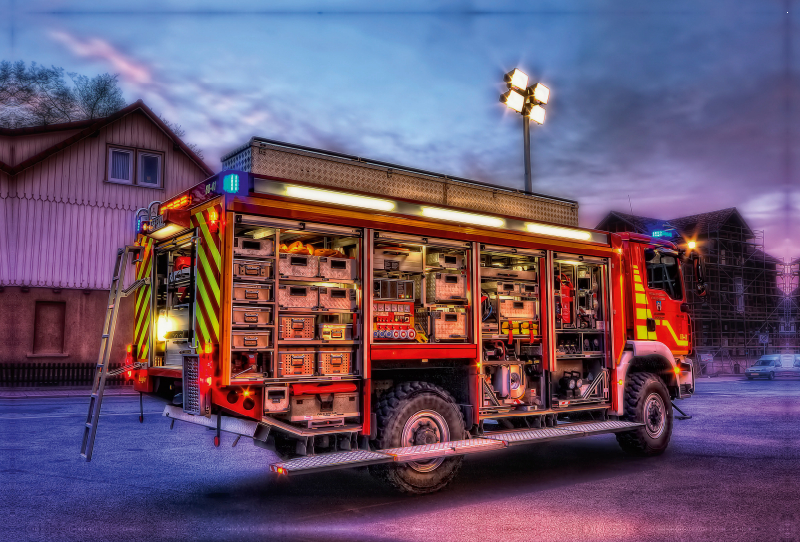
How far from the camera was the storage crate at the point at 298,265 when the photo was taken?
6.71 metres

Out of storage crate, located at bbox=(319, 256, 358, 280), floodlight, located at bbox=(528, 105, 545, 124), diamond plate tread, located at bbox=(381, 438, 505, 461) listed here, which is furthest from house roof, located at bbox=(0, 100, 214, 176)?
diamond plate tread, located at bbox=(381, 438, 505, 461)

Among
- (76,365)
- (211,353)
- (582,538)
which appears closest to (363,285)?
(211,353)

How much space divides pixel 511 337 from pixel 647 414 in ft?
9.17

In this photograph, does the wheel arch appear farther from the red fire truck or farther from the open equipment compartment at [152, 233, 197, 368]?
the open equipment compartment at [152, 233, 197, 368]

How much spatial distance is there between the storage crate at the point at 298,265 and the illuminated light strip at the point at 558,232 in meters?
3.18

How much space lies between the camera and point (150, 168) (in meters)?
26.8

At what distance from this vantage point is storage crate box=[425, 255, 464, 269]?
7.99 m

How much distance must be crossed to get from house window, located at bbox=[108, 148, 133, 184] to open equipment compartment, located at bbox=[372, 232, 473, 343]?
21225 mm

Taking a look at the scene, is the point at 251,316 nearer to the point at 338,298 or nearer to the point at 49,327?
the point at 338,298

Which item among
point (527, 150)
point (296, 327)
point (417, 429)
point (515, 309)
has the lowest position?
point (417, 429)

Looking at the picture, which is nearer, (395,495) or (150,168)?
(395,495)

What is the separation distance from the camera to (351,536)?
5.64m

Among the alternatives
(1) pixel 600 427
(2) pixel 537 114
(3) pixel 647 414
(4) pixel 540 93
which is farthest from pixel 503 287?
(4) pixel 540 93

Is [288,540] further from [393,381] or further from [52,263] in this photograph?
[52,263]
